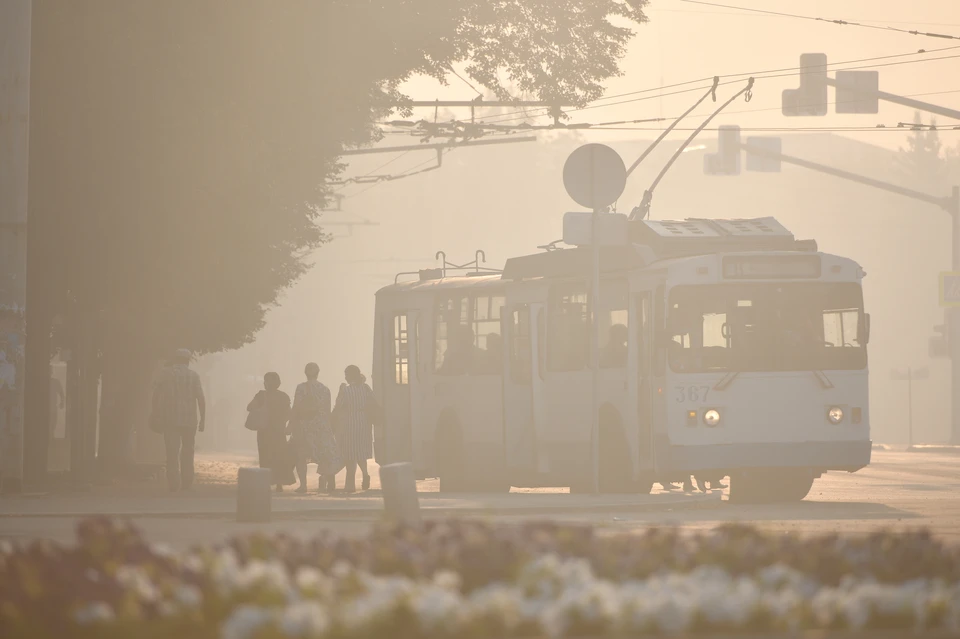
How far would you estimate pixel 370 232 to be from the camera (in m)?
155

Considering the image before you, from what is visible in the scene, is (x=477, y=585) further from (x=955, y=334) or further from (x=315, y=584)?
(x=955, y=334)

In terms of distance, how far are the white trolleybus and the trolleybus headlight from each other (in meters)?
0.01

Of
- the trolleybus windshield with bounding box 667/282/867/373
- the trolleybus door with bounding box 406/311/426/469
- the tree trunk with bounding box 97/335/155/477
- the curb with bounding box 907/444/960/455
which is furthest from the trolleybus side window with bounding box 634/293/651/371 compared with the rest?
the curb with bounding box 907/444/960/455

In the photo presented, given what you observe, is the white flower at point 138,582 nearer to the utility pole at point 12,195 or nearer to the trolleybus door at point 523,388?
the utility pole at point 12,195

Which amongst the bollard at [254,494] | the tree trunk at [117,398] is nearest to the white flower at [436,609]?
the bollard at [254,494]

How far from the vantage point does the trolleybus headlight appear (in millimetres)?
20344

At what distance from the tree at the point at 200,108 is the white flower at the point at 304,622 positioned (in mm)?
17037

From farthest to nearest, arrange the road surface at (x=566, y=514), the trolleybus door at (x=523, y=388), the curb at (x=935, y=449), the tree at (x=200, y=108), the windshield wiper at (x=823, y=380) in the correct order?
the curb at (x=935, y=449)
the trolleybus door at (x=523, y=388)
the tree at (x=200, y=108)
the windshield wiper at (x=823, y=380)
the road surface at (x=566, y=514)

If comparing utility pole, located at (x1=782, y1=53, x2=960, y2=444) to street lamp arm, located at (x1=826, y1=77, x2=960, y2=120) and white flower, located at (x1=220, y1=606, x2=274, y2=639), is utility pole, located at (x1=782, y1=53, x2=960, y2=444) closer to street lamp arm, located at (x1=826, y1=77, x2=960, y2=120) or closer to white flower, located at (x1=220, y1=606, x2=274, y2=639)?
street lamp arm, located at (x1=826, y1=77, x2=960, y2=120)

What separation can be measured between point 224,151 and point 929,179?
449 ft

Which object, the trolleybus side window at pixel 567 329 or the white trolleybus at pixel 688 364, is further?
the trolleybus side window at pixel 567 329

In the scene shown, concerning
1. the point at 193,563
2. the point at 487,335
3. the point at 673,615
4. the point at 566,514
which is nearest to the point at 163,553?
the point at 193,563

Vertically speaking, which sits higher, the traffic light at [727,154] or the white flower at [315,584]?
the traffic light at [727,154]

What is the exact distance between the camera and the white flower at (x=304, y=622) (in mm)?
6332
